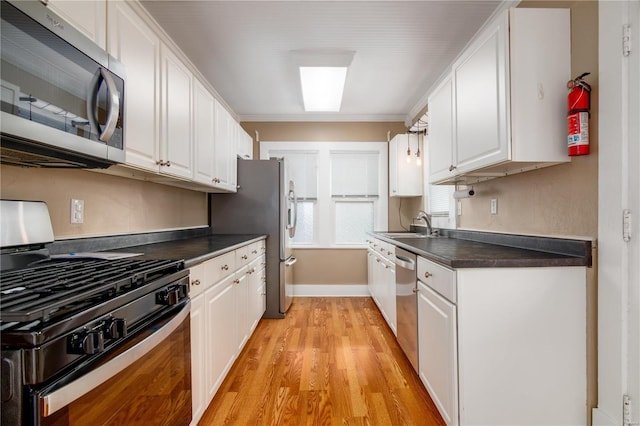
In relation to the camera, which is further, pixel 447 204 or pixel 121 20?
pixel 447 204

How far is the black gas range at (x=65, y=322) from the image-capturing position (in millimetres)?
652

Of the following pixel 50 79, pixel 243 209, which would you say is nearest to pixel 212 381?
pixel 50 79

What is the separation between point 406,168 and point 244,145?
208 cm

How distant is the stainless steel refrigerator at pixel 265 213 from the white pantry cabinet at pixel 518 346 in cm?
Answer: 223

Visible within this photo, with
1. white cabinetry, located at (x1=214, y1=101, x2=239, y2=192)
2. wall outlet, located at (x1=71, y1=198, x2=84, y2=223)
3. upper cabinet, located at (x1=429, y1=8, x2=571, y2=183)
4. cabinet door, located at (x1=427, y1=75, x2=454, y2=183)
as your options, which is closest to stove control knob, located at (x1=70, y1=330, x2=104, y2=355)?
wall outlet, located at (x1=71, y1=198, x2=84, y2=223)

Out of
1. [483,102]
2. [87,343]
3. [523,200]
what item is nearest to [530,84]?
[483,102]

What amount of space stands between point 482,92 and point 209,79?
2.69 metres

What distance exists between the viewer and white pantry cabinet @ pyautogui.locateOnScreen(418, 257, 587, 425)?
4.64ft

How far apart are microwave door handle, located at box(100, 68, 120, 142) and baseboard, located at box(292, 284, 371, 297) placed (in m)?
3.35

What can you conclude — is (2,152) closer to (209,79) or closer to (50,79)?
(50,79)

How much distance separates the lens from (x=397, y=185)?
3.95m

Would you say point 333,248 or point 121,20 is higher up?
point 121,20

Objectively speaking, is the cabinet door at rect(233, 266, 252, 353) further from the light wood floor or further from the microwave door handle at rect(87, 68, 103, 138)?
the microwave door handle at rect(87, 68, 103, 138)

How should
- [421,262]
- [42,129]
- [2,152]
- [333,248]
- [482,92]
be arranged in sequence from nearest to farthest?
[42,129], [2,152], [482,92], [421,262], [333,248]
